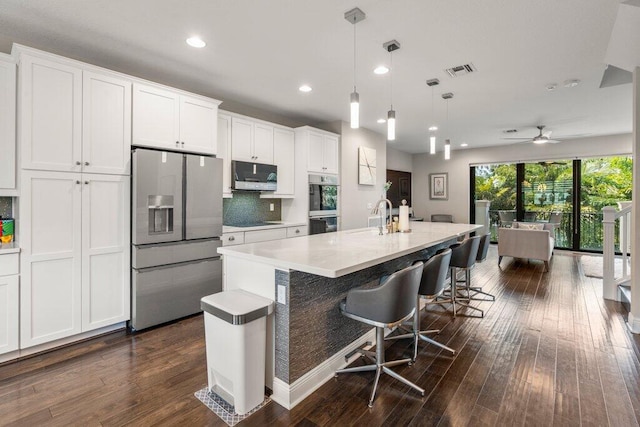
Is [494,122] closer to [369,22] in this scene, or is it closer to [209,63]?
[369,22]

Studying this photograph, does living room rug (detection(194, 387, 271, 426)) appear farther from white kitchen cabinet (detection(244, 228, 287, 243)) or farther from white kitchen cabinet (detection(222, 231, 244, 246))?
white kitchen cabinet (detection(244, 228, 287, 243))

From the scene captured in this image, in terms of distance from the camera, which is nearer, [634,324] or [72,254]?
[72,254]

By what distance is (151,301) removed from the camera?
3127 millimetres

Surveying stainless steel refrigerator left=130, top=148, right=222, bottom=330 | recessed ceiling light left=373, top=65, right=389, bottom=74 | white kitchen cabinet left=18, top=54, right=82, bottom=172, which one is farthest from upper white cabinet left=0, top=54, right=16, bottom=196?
recessed ceiling light left=373, top=65, right=389, bottom=74

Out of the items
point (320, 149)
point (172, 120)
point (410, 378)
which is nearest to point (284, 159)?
point (320, 149)

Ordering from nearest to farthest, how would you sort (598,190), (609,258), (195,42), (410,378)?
(410,378)
(195,42)
(609,258)
(598,190)

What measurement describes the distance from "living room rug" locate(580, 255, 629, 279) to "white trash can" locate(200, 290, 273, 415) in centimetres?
585

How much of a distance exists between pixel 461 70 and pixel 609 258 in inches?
122

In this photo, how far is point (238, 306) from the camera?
1931 mm

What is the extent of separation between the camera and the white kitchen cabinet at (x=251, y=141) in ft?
13.9

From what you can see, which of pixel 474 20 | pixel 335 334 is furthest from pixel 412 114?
pixel 335 334

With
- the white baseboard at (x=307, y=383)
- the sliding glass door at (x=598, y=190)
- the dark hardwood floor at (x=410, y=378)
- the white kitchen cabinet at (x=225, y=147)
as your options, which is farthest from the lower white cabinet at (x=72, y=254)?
the sliding glass door at (x=598, y=190)

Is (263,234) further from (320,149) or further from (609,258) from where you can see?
(609,258)

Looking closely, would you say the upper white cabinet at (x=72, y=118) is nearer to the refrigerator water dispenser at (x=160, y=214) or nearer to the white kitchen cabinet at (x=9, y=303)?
the refrigerator water dispenser at (x=160, y=214)
